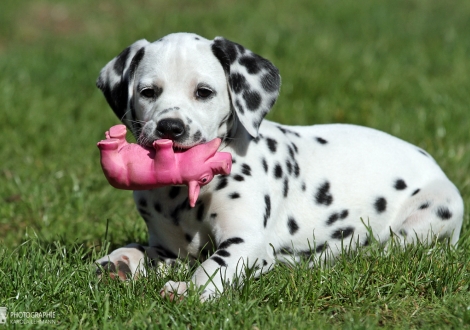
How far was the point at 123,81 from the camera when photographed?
16.4ft

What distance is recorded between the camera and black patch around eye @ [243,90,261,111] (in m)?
4.80

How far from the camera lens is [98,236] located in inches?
237

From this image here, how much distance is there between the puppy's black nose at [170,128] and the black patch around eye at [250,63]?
0.76m

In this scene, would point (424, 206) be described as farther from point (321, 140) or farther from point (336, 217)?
point (321, 140)

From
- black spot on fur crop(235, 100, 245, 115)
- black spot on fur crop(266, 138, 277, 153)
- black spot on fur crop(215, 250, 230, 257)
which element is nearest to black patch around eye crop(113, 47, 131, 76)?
black spot on fur crop(235, 100, 245, 115)

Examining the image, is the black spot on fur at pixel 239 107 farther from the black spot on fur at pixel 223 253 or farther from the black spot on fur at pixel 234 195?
the black spot on fur at pixel 223 253

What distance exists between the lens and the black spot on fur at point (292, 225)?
514cm

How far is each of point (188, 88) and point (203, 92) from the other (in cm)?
10

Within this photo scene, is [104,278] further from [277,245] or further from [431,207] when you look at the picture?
[431,207]

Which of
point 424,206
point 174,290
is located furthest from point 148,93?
point 424,206

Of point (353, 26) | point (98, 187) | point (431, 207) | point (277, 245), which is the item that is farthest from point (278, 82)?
point (353, 26)

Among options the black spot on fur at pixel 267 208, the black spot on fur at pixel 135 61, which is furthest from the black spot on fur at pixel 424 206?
the black spot on fur at pixel 135 61

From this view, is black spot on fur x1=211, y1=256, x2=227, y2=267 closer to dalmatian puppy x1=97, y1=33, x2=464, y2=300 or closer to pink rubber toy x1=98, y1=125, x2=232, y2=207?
dalmatian puppy x1=97, y1=33, x2=464, y2=300

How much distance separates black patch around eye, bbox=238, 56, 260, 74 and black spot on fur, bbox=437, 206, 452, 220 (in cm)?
176
